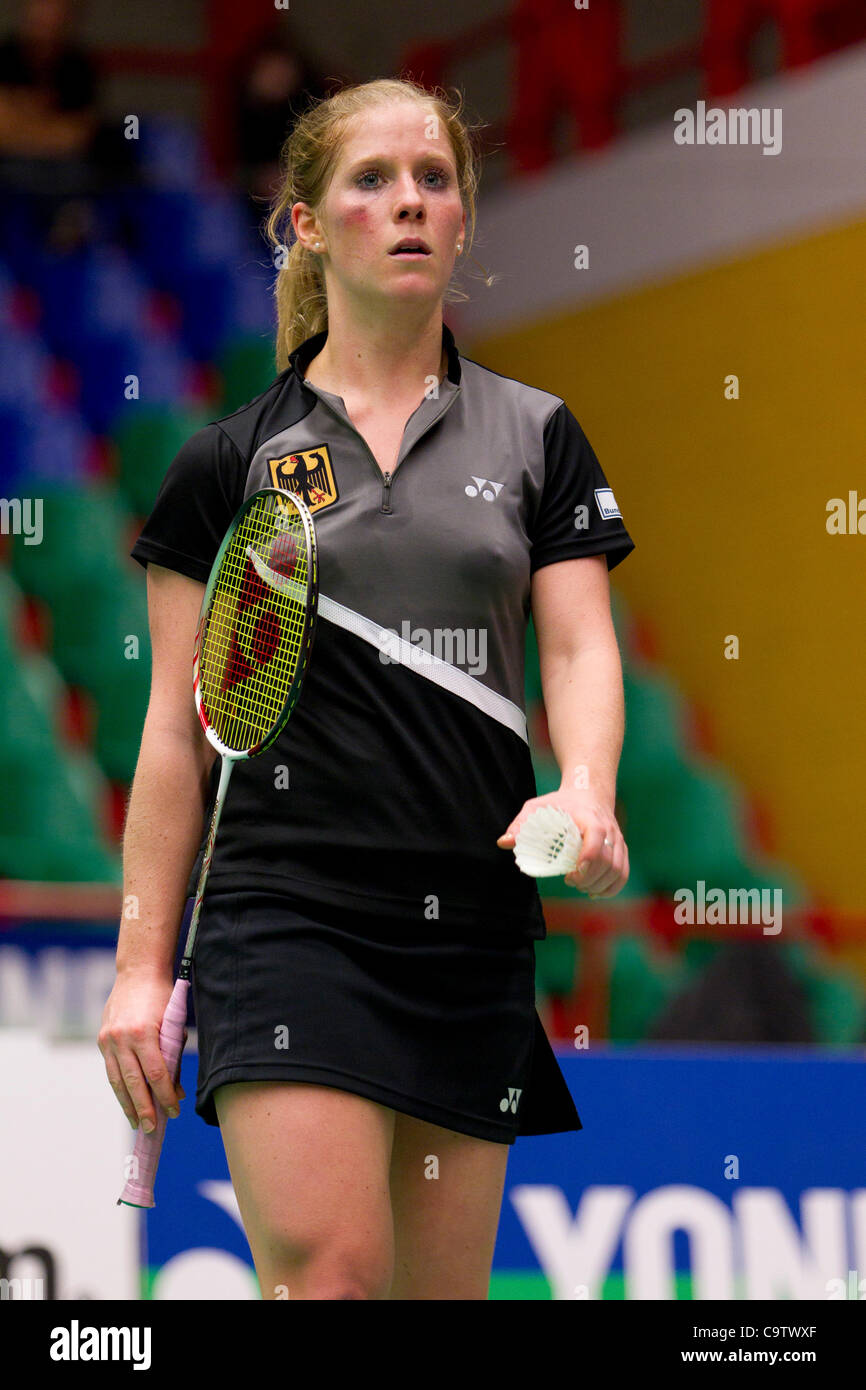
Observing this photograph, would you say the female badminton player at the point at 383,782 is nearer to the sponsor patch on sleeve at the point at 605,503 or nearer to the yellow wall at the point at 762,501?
the sponsor patch on sleeve at the point at 605,503

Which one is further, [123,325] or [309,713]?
[123,325]

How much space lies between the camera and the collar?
88.8 inches

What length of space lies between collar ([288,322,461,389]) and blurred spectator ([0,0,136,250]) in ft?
14.8

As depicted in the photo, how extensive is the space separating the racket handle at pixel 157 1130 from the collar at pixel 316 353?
29.7 inches

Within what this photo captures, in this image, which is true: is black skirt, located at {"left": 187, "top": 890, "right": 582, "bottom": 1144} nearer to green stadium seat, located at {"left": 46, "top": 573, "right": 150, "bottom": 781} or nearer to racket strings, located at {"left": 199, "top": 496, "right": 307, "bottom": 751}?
racket strings, located at {"left": 199, "top": 496, "right": 307, "bottom": 751}

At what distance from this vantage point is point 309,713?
207cm

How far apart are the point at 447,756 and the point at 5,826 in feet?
12.7

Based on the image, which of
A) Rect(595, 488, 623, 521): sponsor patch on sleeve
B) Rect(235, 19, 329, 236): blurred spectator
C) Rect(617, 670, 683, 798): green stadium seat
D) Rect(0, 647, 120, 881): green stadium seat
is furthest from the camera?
Rect(617, 670, 683, 798): green stadium seat

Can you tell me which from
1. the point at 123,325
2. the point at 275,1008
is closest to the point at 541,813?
the point at 275,1008

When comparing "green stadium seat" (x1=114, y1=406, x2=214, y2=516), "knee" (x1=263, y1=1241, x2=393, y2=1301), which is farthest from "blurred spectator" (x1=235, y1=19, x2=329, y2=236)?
"knee" (x1=263, y1=1241, x2=393, y2=1301)

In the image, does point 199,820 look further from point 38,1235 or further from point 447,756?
point 38,1235

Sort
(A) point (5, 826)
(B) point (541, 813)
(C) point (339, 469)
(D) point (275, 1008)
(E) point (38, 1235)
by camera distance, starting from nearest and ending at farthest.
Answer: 1. (B) point (541, 813)
2. (D) point (275, 1008)
3. (C) point (339, 469)
4. (E) point (38, 1235)
5. (A) point (5, 826)

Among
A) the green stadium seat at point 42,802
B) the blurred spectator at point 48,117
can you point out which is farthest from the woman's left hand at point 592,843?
the blurred spectator at point 48,117

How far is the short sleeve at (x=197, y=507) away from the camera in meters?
2.18
